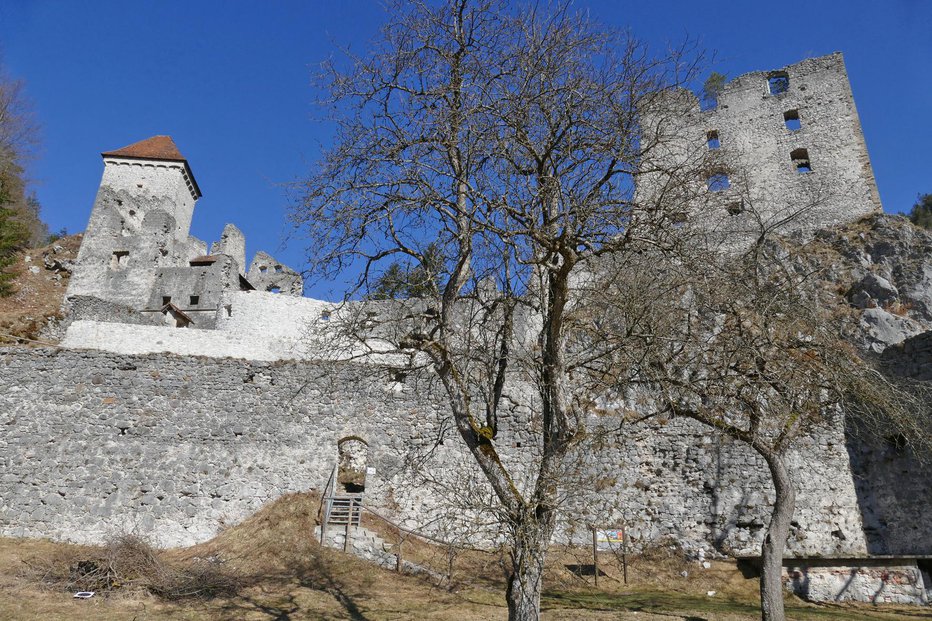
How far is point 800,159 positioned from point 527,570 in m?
26.0

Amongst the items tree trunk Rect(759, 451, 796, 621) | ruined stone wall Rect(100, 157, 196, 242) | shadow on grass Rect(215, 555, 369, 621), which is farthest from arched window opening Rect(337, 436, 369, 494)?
ruined stone wall Rect(100, 157, 196, 242)

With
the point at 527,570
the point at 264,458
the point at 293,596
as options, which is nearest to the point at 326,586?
the point at 293,596

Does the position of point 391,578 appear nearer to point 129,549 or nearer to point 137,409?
point 129,549

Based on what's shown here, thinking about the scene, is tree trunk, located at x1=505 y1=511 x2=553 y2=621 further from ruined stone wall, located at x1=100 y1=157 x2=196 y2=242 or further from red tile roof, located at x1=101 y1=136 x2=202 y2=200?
red tile roof, located at x1=101 y1=136 x2=202 y2=200

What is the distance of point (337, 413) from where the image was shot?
13.0 meters

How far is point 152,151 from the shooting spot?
114ft

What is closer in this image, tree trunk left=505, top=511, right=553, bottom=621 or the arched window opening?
tree trunk left=505, top=511, right=553, bottom=621

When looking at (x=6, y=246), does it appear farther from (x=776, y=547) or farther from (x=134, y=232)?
(x=776, y=547)

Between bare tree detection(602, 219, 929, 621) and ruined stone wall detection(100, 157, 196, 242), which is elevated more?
ruined stone wall detection(100, 157, 196, 242)

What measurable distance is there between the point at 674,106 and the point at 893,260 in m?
16.5

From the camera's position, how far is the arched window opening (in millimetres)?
14490

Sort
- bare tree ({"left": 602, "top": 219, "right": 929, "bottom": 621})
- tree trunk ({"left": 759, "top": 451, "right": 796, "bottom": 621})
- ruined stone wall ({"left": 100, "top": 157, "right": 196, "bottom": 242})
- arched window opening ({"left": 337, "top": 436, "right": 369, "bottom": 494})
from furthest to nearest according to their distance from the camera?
ruined stone wall ({"left": 100, "top": 157, "right": 196, "bottom": 242}) → arched window opening ({"left": 337, "top": 436, "right": 369, "bottom": 494}) → tree trunk ({"left": 759, "top": 451, "right": 796, "bottom": 621}) → bare tree ({"left": 602, "top": 219, "right": 929, "bottom": 621})

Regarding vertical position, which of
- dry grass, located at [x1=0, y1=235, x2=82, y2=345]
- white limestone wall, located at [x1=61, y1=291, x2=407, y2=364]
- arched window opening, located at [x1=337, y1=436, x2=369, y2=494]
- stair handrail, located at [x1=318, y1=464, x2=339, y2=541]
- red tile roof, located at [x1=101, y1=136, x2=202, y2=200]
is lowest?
stair handrail, located at [x1=318, y1=464, x2=339, y2=541]

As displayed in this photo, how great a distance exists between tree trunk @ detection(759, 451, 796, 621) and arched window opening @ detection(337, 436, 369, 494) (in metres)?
9.10
